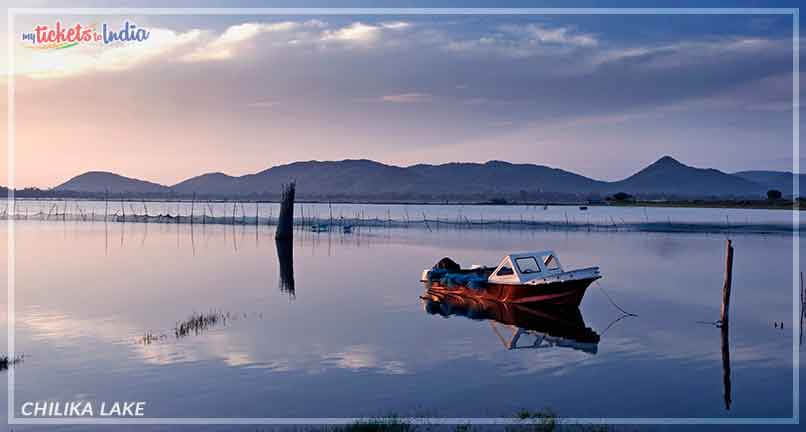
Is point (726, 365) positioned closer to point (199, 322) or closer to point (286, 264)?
point (199, 322)

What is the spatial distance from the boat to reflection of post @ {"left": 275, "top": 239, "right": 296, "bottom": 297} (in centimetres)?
535

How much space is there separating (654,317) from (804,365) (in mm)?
5876

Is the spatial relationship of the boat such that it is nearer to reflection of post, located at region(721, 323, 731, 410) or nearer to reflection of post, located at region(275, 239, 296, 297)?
reflection of post, located at region(721, 323, 731, 410)

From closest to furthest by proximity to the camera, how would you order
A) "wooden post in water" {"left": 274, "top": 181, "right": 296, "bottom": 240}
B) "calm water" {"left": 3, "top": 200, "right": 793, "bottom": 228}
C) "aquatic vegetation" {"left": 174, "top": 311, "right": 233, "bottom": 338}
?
"aquatic vegetation" {"left": 174, "top": 311, "right": 233, "bottom": 338} → "wooden post in water" {"left": 274, "top": 181, "right": 296, "bottom": 240} → "calm water" {"left": 3, "top": 200, "right": 793, "bottom": 228}

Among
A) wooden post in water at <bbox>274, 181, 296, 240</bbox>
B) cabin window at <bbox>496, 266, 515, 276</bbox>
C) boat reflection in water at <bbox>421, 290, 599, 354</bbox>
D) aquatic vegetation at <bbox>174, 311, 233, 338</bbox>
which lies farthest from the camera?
wooden post in water at <bbox>274, 181, 296, 240</bbox>

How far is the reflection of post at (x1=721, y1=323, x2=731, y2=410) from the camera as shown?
528 inches

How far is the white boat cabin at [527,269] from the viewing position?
23031mm

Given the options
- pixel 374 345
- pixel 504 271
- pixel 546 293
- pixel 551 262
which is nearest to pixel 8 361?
pixel 374 345

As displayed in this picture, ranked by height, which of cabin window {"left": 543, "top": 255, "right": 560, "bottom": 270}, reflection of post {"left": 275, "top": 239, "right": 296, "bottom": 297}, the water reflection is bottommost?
the water reflection

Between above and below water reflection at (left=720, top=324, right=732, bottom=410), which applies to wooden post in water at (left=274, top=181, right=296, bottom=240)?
above

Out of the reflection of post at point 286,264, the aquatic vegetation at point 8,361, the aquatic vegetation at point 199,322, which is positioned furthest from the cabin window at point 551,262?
the aquatic vegetation at point 8,361

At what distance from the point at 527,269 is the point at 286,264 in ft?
51.0

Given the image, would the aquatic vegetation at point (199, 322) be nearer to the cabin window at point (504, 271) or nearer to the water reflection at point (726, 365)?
the cabin window at point (504, 271)

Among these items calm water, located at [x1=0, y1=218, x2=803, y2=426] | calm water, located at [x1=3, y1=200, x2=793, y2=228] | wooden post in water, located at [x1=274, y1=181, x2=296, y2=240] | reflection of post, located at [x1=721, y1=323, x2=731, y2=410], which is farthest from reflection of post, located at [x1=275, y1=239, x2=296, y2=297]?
calm water, located at [x1=3, y1=200, x2=793, y2=228]
